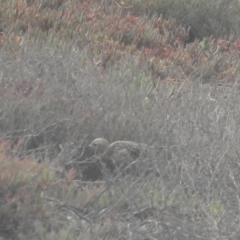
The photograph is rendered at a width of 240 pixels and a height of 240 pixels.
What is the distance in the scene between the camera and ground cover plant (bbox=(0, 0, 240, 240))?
435 centimetres

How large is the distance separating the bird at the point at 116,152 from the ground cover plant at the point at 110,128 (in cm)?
12

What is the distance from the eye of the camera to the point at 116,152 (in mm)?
5980

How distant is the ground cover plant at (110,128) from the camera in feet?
14.3

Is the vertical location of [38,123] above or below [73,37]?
above

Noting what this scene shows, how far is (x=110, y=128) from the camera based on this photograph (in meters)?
6.40

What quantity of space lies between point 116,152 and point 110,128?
45cm

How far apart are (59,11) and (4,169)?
6390mm

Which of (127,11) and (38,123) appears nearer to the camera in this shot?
(38,123)

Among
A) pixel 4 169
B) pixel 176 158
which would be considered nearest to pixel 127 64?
pixel 176 158

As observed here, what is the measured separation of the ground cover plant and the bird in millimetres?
125

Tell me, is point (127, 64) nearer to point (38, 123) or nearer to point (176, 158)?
point (38, 123)

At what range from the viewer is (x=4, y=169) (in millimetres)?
4449

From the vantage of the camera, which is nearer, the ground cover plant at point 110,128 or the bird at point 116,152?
Answer: the ground cover plant at point 110,128

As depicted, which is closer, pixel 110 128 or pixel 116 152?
pixel 116 152
